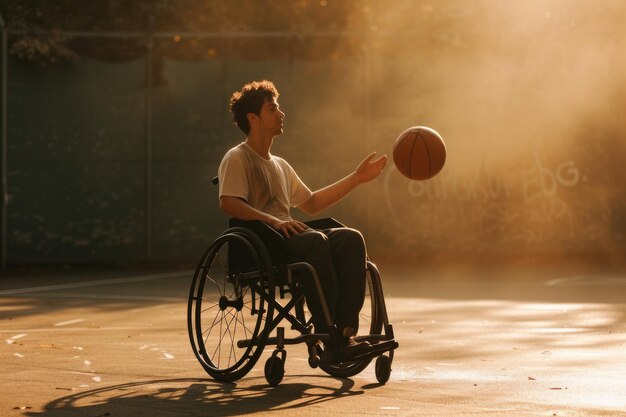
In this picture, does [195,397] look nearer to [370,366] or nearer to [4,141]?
[370,366]

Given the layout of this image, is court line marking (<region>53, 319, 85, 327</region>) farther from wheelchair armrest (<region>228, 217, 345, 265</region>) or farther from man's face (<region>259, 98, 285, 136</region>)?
wheelchair armrest (<region>228, 217, 345, 265</region>)

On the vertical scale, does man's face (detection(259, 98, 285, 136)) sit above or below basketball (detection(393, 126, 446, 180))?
above

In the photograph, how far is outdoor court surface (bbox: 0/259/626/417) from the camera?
19.8 ft

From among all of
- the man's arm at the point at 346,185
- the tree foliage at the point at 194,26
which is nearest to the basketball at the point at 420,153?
the man's arm at the point at 346,185

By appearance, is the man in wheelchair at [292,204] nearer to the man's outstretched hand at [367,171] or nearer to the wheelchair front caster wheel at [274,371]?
the man's outstretched hand at [367,171]

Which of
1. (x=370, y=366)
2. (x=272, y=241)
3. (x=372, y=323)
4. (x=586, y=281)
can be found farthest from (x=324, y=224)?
(x=586, y=281)

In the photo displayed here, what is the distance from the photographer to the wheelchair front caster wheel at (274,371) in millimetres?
6828

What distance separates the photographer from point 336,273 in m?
6.89

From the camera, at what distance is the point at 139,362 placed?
794 cm

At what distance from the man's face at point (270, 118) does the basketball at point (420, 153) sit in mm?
1002

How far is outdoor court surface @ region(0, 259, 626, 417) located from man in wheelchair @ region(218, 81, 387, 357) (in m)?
0.46

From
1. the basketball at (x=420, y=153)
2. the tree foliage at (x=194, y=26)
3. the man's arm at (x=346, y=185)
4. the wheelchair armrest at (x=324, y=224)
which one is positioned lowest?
the wheelchair armrest at (x=324, y=224)

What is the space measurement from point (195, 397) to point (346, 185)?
6.25ft

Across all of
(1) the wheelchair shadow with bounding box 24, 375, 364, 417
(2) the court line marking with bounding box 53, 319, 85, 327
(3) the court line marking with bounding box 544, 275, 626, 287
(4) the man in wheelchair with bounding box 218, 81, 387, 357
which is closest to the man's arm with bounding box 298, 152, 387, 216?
(4) the man in wheelchair with bounding box 218, 81, 387, 357
